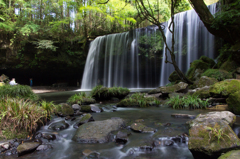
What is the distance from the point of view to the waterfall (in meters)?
17.6

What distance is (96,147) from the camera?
3559 millimetres

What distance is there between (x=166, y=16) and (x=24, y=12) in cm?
2088

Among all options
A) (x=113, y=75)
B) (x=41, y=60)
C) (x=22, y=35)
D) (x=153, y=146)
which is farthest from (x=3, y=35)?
(x=153, y=146)

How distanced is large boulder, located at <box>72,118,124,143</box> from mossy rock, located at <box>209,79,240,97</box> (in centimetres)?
449

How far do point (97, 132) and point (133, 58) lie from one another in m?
16.7

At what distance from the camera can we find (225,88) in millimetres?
6332

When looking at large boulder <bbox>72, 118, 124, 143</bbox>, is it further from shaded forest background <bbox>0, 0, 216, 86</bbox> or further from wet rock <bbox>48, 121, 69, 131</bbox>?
shaded forest background <bbox>0, 0, 216, 86</bbox>

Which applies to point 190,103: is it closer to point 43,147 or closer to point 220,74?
point 220,74

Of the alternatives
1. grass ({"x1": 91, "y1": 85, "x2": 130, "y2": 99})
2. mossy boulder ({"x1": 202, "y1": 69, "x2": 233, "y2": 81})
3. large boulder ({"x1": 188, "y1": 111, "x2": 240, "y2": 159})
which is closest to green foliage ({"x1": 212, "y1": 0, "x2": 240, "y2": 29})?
mossy boulder ({"x1": 202, "y1": 69, "x2": 233, "y2": 81})

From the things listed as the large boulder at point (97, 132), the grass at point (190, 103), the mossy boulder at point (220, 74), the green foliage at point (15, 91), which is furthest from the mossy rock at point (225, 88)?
the green foliage at point (15, 91)

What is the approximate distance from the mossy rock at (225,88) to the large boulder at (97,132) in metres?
4.49

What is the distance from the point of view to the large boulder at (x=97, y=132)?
12.7 ft

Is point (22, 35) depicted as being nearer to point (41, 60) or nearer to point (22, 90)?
point (41, 60)

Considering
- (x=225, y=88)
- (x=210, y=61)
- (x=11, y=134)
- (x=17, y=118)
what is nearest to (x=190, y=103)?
(x=225, y=88)
